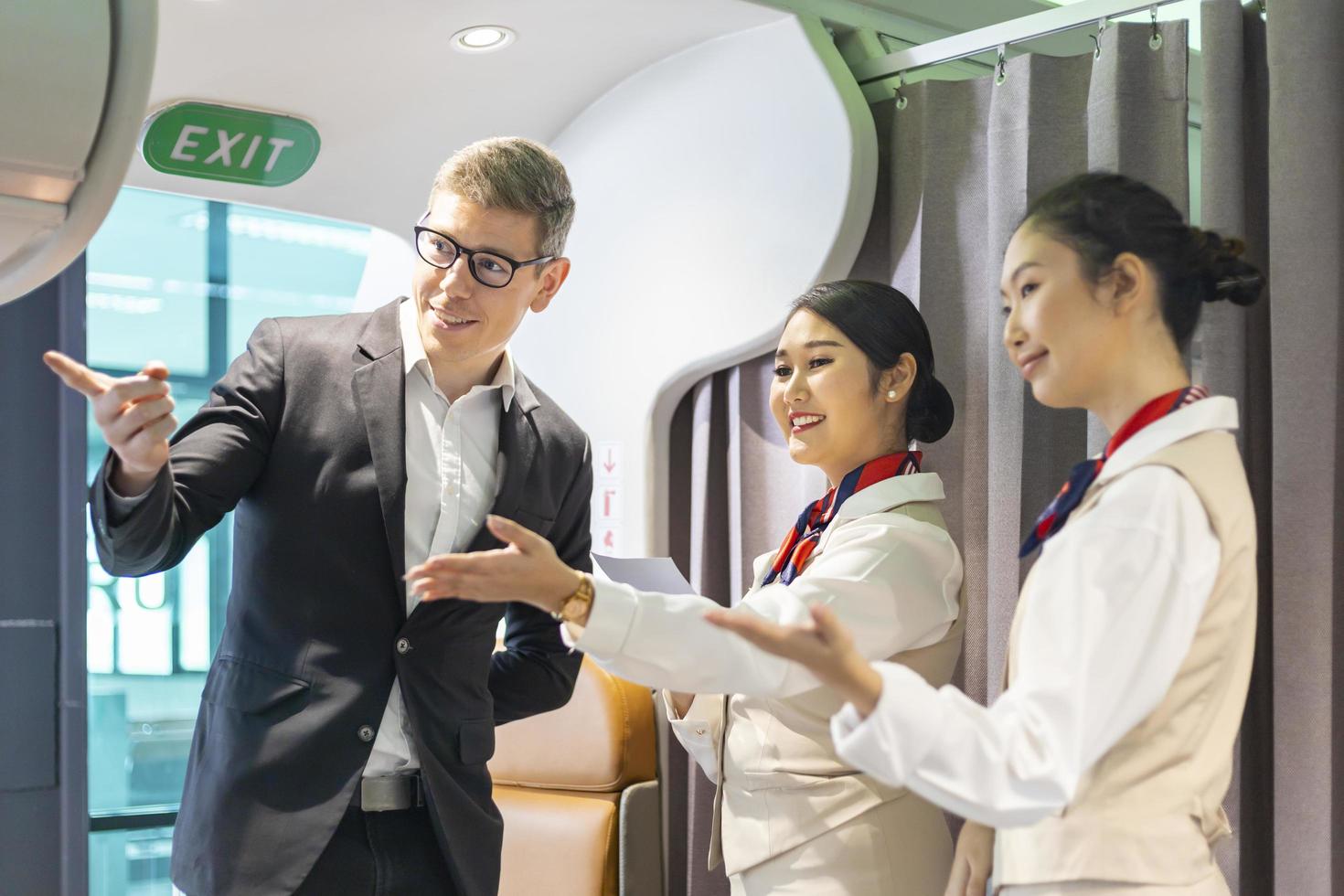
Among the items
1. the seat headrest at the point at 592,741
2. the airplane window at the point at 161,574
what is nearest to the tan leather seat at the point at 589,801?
the seat headrest at the point at 592,741

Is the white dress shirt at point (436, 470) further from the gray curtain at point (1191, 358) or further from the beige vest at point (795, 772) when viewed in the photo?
the gray curtain at point (1191, 358)

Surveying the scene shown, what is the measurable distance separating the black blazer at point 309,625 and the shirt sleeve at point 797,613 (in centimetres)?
51

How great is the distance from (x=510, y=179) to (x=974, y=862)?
125 cm

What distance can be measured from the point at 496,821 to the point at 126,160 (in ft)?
3.91

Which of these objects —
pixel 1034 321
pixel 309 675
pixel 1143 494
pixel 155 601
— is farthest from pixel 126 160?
pixel 155 601

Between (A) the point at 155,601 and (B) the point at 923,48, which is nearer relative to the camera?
(B) the point at 923,48

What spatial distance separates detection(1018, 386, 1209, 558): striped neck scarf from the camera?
146 cm

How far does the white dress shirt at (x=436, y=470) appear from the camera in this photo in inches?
80.3

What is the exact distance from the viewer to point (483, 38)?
3014mm

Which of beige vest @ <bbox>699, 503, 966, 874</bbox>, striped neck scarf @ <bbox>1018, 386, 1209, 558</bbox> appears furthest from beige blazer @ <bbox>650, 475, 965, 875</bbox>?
striped neck scarf @ <bbox>1018, 386, 1209, 558</bbox>

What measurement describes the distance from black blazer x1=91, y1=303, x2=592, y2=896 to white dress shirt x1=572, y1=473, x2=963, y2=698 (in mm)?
461

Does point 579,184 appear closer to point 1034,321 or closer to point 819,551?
point 819,551

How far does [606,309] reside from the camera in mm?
3455

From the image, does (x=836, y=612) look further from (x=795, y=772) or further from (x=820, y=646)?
(x=820, y=646)
